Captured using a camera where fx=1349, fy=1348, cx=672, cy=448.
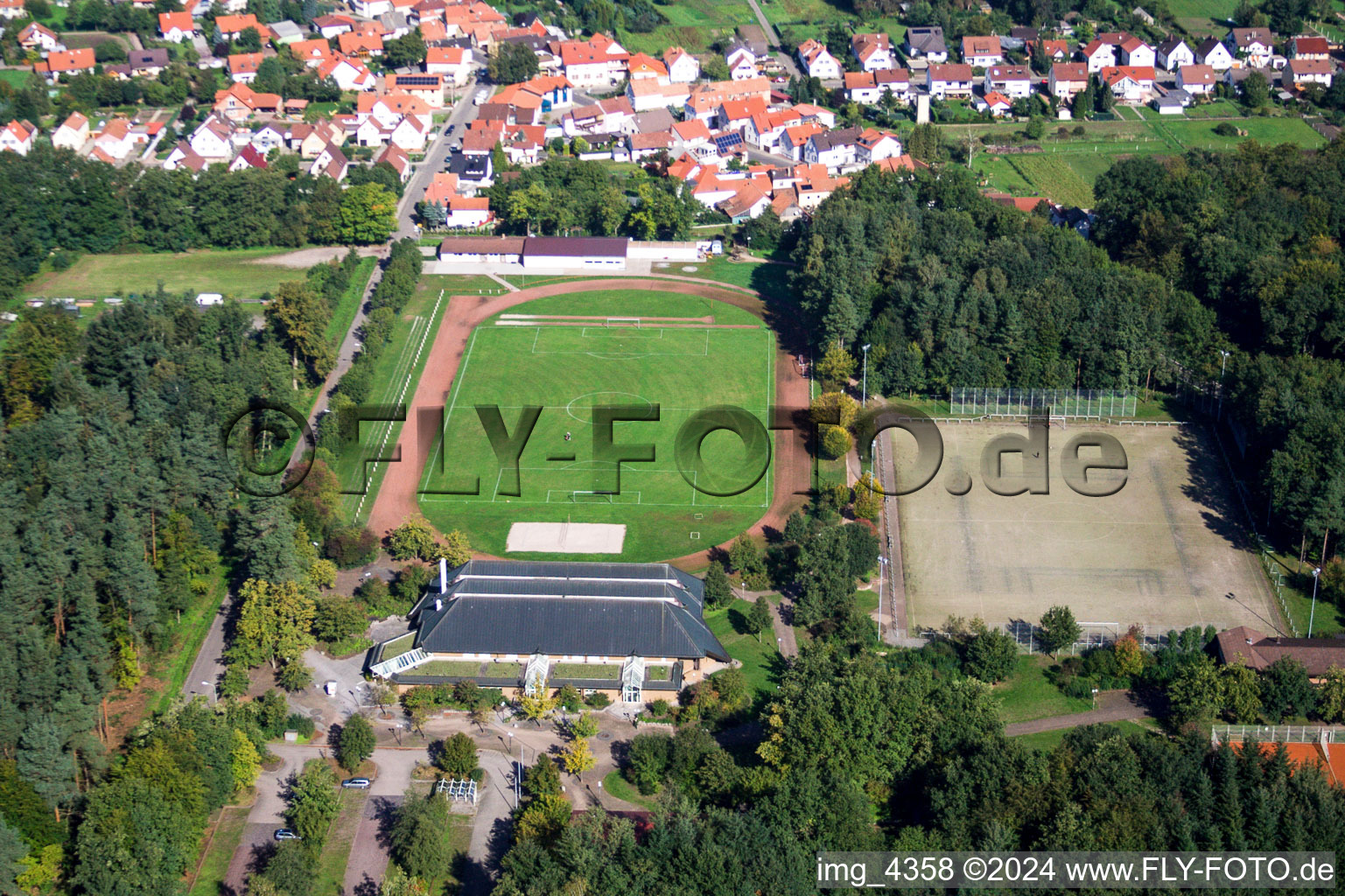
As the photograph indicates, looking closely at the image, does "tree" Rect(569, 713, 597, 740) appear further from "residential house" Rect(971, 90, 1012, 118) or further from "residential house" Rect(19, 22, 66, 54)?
"residential house" Rect(19, 22, 66, 54)

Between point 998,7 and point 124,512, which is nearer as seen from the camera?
point 124,512

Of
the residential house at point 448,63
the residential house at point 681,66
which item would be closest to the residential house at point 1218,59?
the residential house at point 681,66

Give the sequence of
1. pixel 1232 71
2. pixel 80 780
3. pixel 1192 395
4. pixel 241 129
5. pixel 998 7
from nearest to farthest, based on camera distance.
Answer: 1. pixel 80 780
2. pixel 1192 395
3. pixel 241 129
4. pixel 1232 71
5. pixel 998 7

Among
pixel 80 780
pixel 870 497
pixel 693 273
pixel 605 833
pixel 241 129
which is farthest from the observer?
pixel 241 129

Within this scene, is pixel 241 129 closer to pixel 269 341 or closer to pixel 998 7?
pixel 269 341

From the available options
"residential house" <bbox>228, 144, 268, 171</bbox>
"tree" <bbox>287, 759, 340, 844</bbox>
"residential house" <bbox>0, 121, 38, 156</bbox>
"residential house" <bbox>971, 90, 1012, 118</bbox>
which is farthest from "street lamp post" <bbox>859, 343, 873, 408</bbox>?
"residential house" <bbox>0, 121, 38, 156</bbox>

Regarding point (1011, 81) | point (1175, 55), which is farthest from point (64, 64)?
point (1175, 55)

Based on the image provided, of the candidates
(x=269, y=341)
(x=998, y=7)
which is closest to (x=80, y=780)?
(x=269, y=341)
